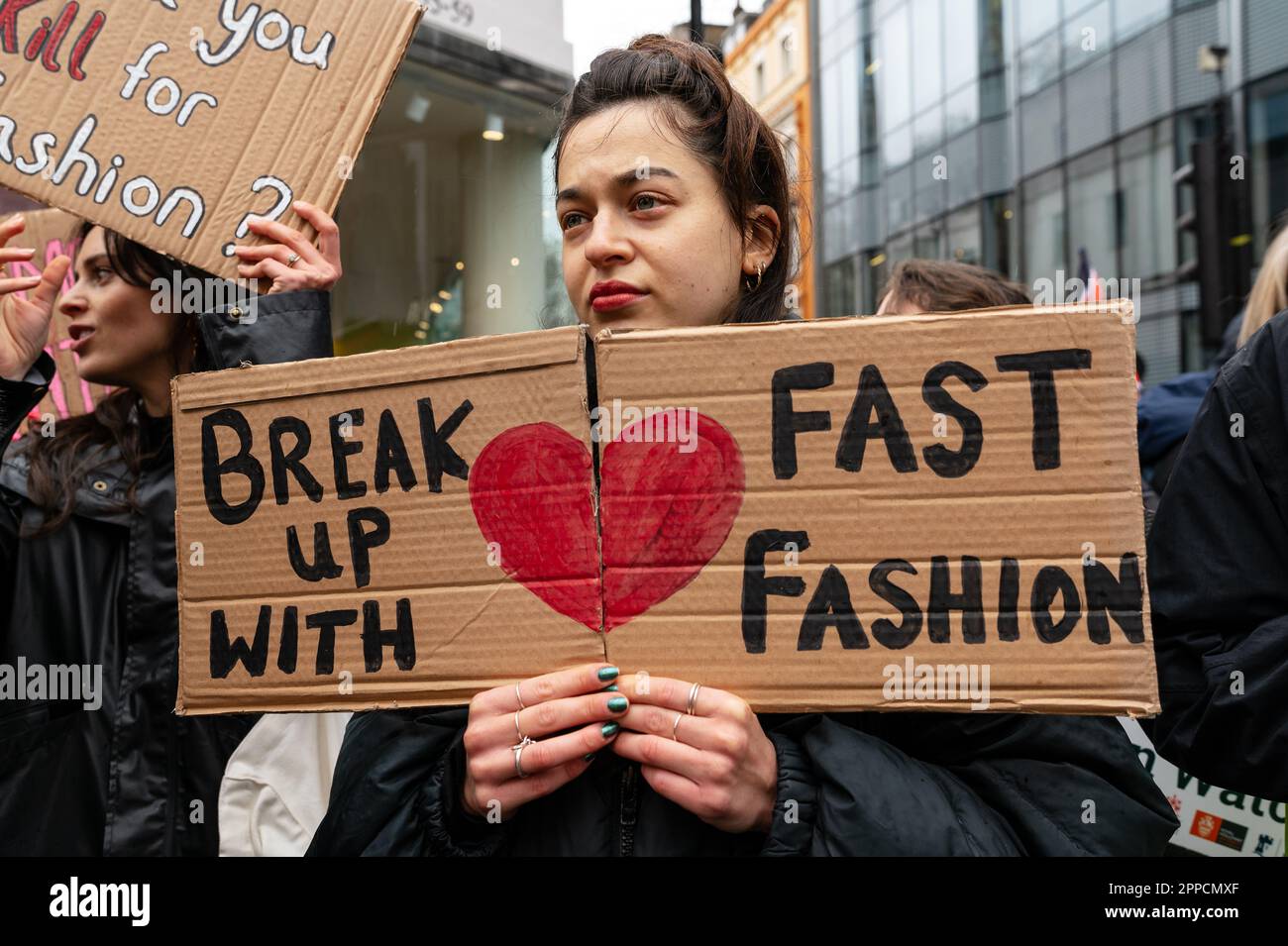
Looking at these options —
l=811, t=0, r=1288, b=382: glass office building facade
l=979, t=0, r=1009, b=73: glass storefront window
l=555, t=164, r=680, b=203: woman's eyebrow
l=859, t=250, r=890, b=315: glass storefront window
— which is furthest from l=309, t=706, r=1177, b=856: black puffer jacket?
l=859, t=250, r=890, b=315: glass storefront window

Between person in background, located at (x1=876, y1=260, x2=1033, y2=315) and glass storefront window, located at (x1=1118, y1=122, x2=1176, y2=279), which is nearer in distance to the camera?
person in background, located at (x1=876, y1=260, x2=1033, y2=315)

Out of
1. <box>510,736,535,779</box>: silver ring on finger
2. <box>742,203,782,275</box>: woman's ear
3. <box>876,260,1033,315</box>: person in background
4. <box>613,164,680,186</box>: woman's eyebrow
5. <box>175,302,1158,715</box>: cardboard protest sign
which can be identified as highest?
<box>876,260,1033,315</box>: person in background

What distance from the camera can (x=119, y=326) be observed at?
2.24 m

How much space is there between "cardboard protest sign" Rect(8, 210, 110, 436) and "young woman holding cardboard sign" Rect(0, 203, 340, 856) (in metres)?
0.54

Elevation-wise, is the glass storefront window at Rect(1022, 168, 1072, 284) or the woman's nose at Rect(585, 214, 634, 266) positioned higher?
the glass storefront window at Rect(1022, 168, 1072, 284)

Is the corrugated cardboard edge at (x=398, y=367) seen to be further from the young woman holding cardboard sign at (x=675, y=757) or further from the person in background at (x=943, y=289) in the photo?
the person in background at (x=943, y=289)

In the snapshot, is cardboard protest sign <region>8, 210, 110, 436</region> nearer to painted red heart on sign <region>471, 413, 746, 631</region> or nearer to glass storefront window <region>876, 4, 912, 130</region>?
painted red heart on sign <region>471, 413, 746, 631</region>

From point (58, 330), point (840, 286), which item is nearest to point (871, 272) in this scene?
point (840, 286)

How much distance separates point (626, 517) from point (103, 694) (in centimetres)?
126

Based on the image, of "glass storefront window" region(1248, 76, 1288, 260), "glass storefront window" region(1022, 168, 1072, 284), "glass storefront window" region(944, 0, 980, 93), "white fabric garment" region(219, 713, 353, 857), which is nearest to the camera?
"white fabric garment" region(219, 713, 353, 857)

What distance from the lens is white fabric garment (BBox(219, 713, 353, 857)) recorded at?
1.95 meters

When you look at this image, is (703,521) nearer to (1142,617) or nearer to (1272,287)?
(1142,617)

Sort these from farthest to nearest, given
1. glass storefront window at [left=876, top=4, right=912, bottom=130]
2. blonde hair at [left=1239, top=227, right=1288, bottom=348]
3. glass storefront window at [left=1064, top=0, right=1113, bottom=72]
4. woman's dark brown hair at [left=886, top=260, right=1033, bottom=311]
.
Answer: glass storefront window at [left=876, top=4, right=912, bottom=130] → glass storefront window at [left=1064, top=0, right=1113, bottom=72] → woman's dark brown hair at [left=886, top=260, right=1033, bottom=311] → blonde hair at [left=1239, top=227, right=1288, bottom=348]
